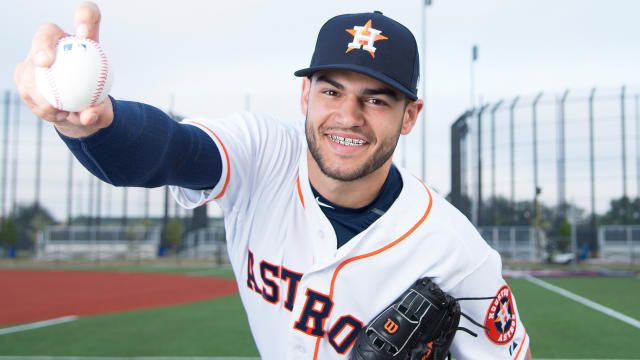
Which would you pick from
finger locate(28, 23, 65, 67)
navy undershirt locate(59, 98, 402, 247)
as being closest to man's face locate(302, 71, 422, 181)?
navy undershirt locate(59, 98, 402, 247)

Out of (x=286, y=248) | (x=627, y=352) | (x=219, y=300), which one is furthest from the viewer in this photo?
(x=219, y=300)

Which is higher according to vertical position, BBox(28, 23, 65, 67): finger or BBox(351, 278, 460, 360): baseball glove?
BBox(28, 23, 65, 67): finger

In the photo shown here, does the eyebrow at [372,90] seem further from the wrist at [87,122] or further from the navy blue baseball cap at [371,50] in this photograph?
the wrist at [87,122]

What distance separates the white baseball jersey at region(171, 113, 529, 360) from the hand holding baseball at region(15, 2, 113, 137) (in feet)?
2.11

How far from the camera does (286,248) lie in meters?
2.12

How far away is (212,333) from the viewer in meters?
6.88

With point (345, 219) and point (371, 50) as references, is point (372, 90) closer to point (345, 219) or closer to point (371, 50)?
point (371, 50)

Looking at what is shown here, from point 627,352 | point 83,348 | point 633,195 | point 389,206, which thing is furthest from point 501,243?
point 389,206

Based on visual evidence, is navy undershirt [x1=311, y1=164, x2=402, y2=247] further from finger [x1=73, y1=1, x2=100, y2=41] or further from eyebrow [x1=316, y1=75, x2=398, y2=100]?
finger [x1=73, y1=1, x2=100, y2=41]

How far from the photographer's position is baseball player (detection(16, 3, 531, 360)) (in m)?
1.93

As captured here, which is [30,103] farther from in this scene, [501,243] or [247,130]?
[501,243]

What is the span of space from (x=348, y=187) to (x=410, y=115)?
1.45 ft

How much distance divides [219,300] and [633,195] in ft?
82.1

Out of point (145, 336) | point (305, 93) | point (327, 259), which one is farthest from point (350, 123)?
point (145, 336)
